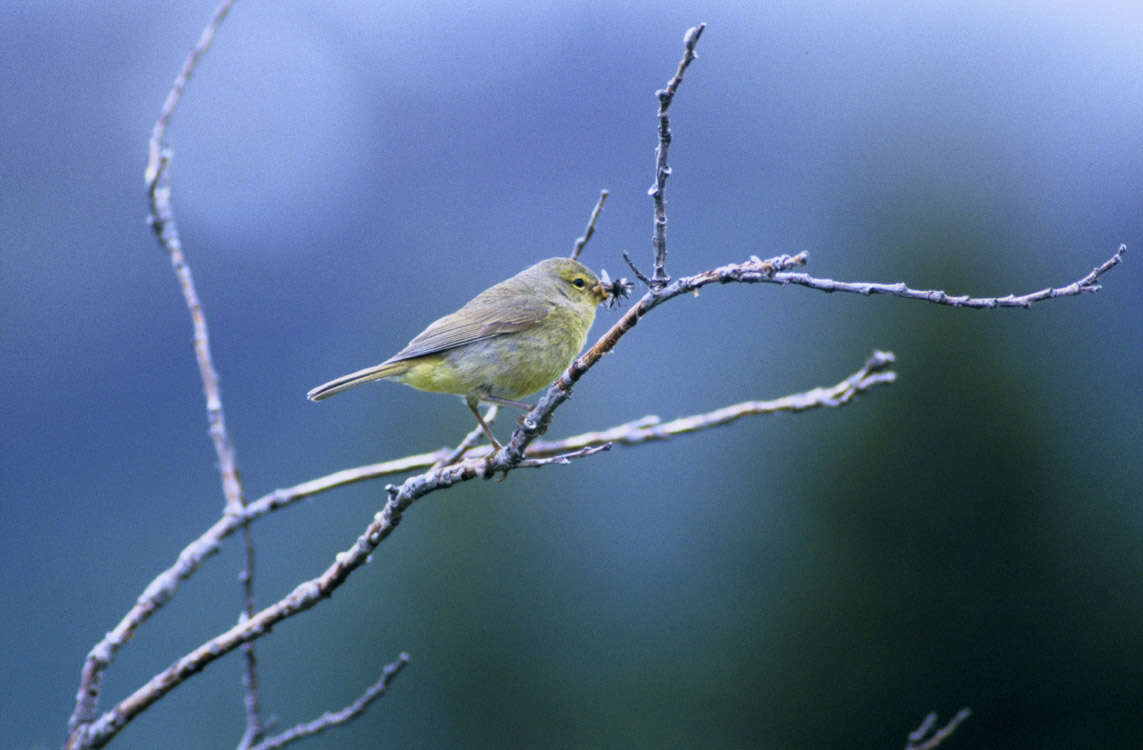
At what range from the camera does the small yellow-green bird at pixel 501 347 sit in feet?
16.6

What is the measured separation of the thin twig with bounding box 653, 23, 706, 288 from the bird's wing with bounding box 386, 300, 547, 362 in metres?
2.61

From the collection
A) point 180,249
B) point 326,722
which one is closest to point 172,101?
point 180,249

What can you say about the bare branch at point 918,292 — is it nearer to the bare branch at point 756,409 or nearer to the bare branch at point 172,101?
the bare branch at point 756,409

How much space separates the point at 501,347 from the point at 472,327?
21cm

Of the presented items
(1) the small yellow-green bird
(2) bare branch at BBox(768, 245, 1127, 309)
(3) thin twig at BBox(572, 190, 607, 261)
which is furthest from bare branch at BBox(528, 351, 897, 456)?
(1) the small yellow-green bird

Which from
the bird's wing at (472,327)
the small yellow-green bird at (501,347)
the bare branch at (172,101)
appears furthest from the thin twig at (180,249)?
the bird's wing at (472,327)

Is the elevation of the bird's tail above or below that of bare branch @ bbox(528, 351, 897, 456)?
above

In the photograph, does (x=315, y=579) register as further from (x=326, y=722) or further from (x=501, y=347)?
(x=501, y=347)

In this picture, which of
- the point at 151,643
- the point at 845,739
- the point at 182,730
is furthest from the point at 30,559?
the point at 845,739

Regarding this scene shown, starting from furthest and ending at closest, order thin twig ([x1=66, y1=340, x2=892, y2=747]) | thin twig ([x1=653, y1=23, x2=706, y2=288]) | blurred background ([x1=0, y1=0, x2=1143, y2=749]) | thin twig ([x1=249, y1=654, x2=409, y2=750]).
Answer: blurred background ([x1=0, y1=0, x2=1143, y2=749]) < thin twig ([x1=249, y1=654, x2=409, y2=750]) < thin twig ([x1=66, y1=340, x2=892, y2=747]) < thin twig ([x1=653, y1=23, x2=706, y2=288])

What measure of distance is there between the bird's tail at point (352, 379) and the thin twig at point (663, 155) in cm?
216

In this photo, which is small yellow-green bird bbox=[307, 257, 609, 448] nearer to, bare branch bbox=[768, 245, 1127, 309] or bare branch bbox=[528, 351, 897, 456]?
bare branch bbox=[528, 351, 897, 456]

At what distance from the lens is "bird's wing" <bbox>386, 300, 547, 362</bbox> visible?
514 centimetres

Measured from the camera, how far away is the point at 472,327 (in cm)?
524
